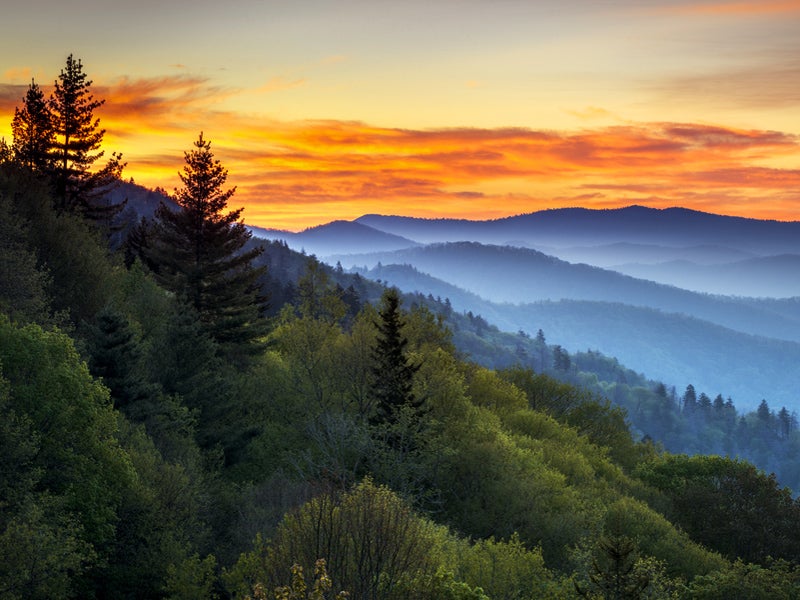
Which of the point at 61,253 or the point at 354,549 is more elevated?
the point at 61,253

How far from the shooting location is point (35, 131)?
5200 cm

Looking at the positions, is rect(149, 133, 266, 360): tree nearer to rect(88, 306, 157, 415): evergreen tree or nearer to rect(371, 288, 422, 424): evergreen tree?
rect(371, 288, 422, 424): evergreen tree

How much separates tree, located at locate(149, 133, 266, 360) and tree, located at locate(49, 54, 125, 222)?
225 inches

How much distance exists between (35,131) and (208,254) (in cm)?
1617

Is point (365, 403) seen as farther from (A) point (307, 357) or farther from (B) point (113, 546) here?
→ (B) point (113, 546)

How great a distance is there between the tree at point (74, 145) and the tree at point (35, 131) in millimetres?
748

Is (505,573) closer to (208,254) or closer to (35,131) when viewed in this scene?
(208,254)

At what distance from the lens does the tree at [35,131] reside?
50875 mm

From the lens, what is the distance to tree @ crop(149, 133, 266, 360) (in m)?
49.6

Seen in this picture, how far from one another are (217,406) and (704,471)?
36464 mm

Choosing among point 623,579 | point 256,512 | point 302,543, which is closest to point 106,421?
point 256,512

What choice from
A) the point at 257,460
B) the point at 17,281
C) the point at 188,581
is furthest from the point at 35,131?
the point at 188,581

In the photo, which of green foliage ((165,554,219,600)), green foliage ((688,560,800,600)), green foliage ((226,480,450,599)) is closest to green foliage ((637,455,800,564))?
green foliage ((688,560,800,600))

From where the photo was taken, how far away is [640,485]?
52125mm
